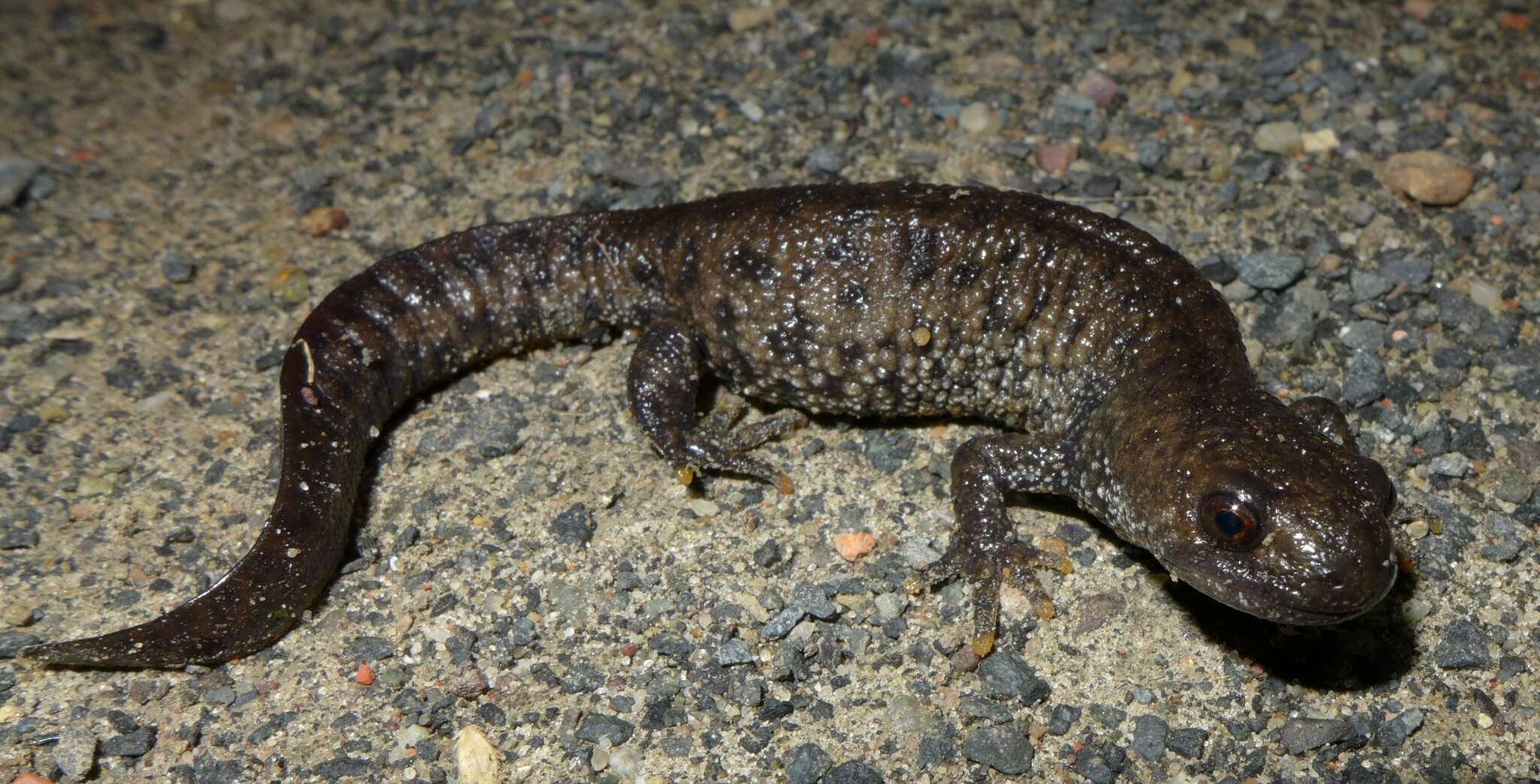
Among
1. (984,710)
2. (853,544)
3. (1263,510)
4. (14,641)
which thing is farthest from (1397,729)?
(14,641)

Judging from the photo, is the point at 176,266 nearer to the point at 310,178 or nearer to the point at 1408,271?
the point at 310,178

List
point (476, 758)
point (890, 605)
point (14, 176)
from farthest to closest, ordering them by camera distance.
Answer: point (14, 176), point (890, 605), point (476, 758)

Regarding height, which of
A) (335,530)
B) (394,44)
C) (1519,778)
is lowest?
(1519,778)

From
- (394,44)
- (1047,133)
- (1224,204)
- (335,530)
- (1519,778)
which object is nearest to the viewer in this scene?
(1519,778)

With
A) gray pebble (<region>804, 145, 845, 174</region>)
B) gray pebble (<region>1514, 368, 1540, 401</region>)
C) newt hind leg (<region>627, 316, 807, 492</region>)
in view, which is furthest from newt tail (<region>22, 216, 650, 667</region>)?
gray pebble (<region>1514, 368, 1540, 401</region>)

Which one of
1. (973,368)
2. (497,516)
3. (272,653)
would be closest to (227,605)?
(272,653)

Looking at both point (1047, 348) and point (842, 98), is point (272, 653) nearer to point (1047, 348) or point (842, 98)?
point (1047, 348)

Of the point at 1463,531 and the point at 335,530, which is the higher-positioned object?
the point at 335,530
